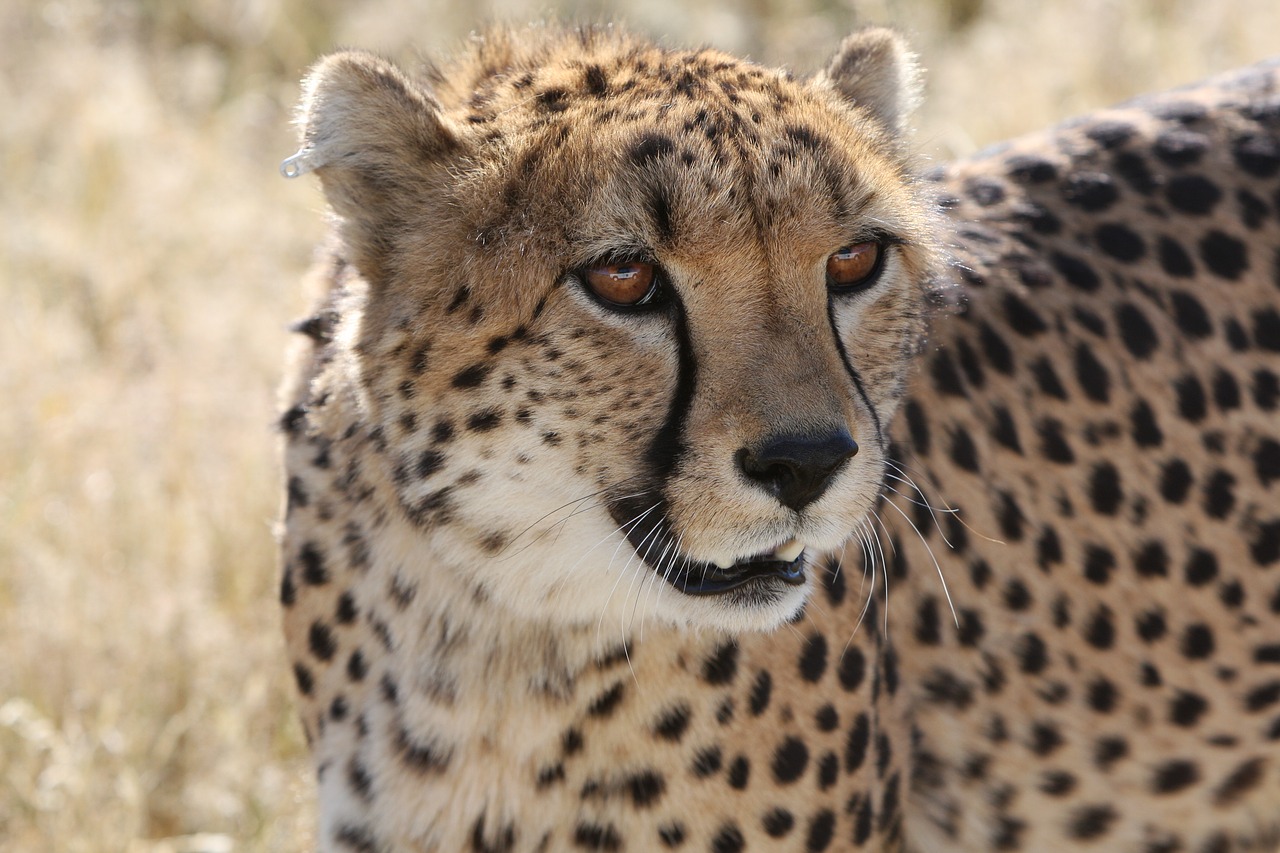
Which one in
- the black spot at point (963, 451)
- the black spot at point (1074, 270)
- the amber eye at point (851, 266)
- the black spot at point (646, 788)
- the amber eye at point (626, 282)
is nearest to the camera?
the amber eye at point (626, 282)

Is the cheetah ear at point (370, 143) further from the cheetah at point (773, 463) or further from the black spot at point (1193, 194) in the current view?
the black spot at point (1193, 194)

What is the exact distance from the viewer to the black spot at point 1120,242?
2637 millimetres

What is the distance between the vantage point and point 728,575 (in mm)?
1962

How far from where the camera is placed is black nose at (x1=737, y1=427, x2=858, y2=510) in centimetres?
175

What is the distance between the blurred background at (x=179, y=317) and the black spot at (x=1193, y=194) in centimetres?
42

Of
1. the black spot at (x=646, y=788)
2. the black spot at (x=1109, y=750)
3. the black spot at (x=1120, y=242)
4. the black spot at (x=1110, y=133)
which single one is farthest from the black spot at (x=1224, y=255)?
the black spot at (x=646, y=788)

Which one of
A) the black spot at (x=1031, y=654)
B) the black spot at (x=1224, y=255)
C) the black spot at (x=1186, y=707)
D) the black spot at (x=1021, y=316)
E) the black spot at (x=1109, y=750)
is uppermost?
the black spot at (x=1224, y=255)

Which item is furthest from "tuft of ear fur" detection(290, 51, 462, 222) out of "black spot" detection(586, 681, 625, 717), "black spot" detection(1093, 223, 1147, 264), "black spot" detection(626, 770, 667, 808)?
"black spot" detection(1093, 223, 1147, 264)

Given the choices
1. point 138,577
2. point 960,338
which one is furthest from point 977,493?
point 138,577

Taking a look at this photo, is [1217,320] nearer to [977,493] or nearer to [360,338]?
[977,493]

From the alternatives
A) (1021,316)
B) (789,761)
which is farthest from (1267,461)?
(789,761)

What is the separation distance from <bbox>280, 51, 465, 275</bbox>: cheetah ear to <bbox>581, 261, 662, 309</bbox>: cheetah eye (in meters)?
0.29

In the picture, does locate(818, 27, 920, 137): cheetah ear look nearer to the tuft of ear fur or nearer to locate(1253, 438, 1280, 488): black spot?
the tuft of ear fur

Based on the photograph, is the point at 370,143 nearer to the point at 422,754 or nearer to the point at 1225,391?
the point at 422,754
